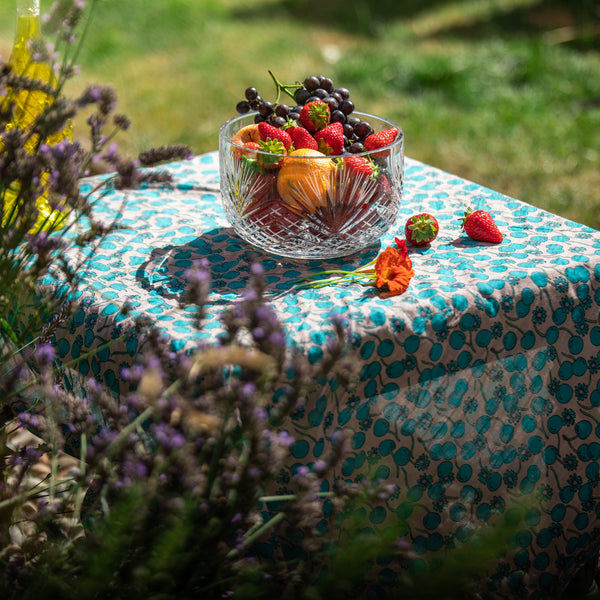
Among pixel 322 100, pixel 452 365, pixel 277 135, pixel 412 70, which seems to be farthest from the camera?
pixel 412 70

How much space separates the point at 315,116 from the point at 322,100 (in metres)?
0.08

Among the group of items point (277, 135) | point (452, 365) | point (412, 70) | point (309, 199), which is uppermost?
point (277, 135)

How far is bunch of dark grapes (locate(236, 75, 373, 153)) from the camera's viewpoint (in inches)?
64.1

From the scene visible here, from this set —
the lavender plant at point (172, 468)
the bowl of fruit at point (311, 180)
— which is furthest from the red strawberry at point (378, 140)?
the lavender plant at point (172, 468)

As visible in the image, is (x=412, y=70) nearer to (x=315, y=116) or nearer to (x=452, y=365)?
(x=315, y=116)

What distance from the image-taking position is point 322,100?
1.65m

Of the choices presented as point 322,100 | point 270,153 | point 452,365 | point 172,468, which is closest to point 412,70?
point 322,100

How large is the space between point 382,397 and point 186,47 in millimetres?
5930

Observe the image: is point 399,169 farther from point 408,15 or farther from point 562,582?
point 408,15

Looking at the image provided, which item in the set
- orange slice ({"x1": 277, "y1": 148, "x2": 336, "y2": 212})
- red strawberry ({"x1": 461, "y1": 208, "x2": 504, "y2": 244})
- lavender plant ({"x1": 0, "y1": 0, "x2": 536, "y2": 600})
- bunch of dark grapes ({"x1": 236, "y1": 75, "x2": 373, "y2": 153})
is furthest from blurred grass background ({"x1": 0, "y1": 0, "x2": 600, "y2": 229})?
lavender plant ({"x1": 0, "y1": 0, "x2": 536, "y2": 600})

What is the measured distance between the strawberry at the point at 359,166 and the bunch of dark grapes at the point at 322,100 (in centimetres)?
10

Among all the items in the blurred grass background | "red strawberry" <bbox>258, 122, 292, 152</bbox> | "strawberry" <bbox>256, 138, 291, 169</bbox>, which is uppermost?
"red strawberry" <bbox>258, 122, 292, 152</bbox>

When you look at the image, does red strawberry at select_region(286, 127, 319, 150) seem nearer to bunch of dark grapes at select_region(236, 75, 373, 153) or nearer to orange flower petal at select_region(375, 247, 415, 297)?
bunch of dark grapes at select_region(236, 75, 373, 153)

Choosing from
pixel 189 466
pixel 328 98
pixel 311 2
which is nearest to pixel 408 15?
pixel 311 2
